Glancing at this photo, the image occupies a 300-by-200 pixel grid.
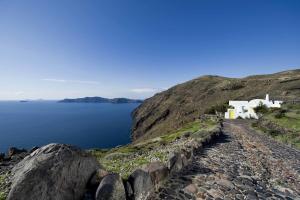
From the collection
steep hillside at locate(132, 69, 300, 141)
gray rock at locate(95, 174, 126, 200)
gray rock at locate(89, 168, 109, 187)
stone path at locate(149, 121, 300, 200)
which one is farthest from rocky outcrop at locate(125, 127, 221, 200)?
steep hillside at locate(132, 69, 300, 141)

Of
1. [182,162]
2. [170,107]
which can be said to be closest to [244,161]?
[182,162]

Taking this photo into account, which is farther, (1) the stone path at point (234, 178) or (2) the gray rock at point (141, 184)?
(1) the stone path at point (234, 178)

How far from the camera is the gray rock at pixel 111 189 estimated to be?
678 cm

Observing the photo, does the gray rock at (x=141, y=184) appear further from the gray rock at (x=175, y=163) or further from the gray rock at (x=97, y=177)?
the gray rock at (x=175, y=163)

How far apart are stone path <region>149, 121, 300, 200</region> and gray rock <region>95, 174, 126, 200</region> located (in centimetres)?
169

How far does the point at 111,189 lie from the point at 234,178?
21.8 feet

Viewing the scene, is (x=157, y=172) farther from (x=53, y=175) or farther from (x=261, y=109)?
(x=261, y=109)

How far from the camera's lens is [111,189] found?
22.7 feet


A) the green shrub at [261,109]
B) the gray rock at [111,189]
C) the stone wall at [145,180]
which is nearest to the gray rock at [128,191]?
the stone wall at [145,180]

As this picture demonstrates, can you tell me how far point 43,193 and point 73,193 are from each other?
1.13m

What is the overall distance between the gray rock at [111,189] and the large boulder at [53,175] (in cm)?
69

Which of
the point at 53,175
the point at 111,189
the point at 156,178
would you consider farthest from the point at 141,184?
the point at 53,175

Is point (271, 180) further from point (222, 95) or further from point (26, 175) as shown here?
point (222, 95)

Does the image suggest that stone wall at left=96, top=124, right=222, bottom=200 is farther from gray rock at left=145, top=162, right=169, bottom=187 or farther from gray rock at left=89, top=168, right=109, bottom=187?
gray rock at left=89, top=168, right=109, bottom=187
